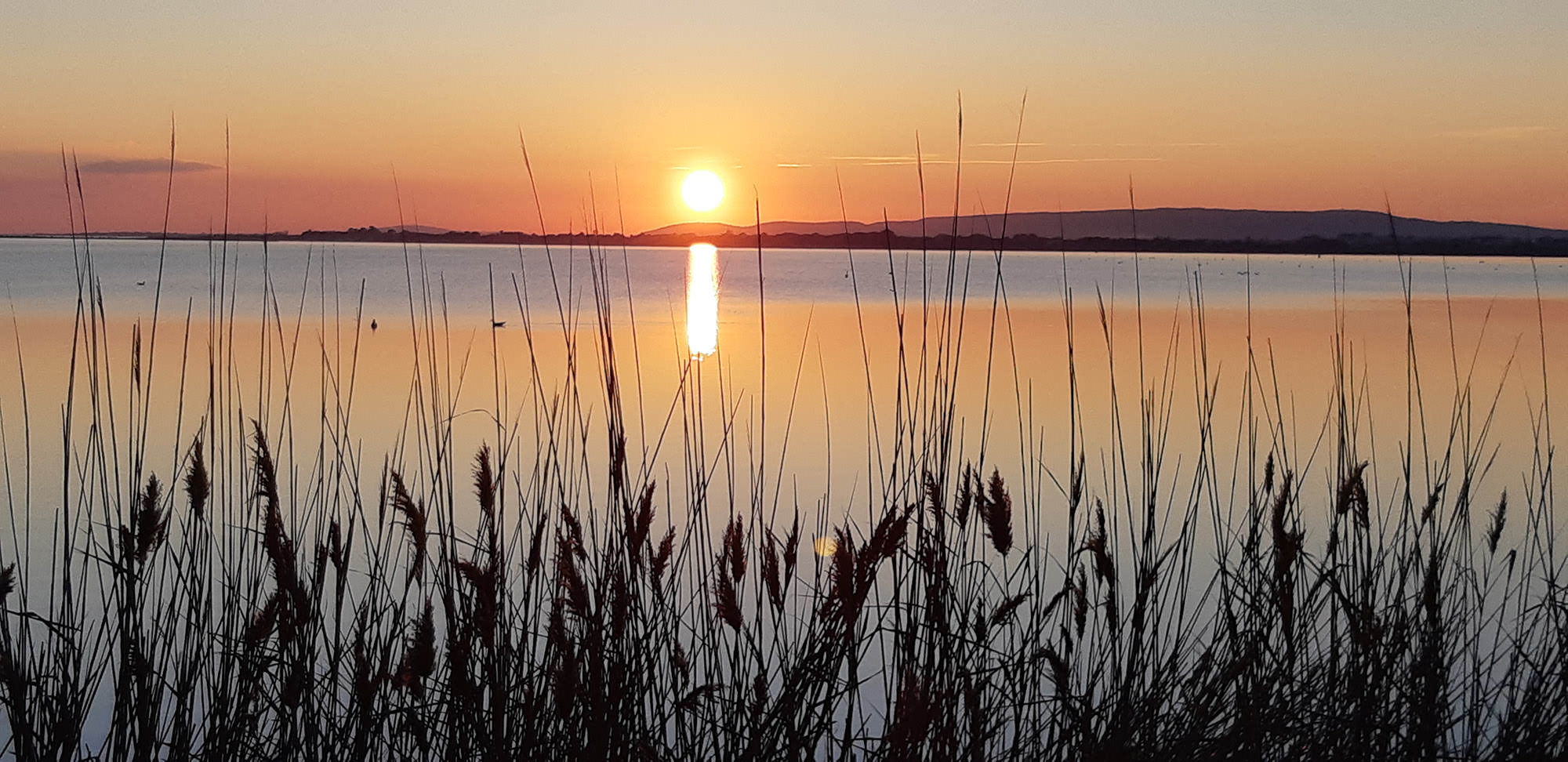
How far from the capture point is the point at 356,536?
201 inches

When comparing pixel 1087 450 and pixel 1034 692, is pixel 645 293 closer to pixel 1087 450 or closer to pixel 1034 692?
pixel 1087 450

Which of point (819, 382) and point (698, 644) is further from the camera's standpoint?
point (819, 382)

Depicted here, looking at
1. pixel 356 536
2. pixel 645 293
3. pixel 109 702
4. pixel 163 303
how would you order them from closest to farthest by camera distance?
1. pixel 109 702
2. pixel 356 536
3. pixel 163 303
4. pixel 645 293

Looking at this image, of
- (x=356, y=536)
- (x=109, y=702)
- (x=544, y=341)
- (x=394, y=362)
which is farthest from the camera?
(x=544, y=341)

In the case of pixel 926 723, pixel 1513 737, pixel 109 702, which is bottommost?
pixel 109 702

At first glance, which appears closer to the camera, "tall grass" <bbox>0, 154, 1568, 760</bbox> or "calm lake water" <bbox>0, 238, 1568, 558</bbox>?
"tall grass" <bbox>0, 154, 1568, 760</bbox>

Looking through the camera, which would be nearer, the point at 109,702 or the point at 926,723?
the point at 926,723

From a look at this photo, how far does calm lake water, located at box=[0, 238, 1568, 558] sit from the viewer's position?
320 cm

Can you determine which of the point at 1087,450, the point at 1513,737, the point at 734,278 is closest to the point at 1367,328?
the point at 1087,450

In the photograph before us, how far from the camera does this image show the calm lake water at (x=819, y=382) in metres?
3.20

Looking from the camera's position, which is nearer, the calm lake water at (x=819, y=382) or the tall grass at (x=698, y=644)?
the tall grass at (x=698, y=644)

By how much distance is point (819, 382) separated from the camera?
10.9m

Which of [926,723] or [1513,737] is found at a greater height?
[926,723]

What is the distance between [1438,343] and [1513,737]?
541 inches
